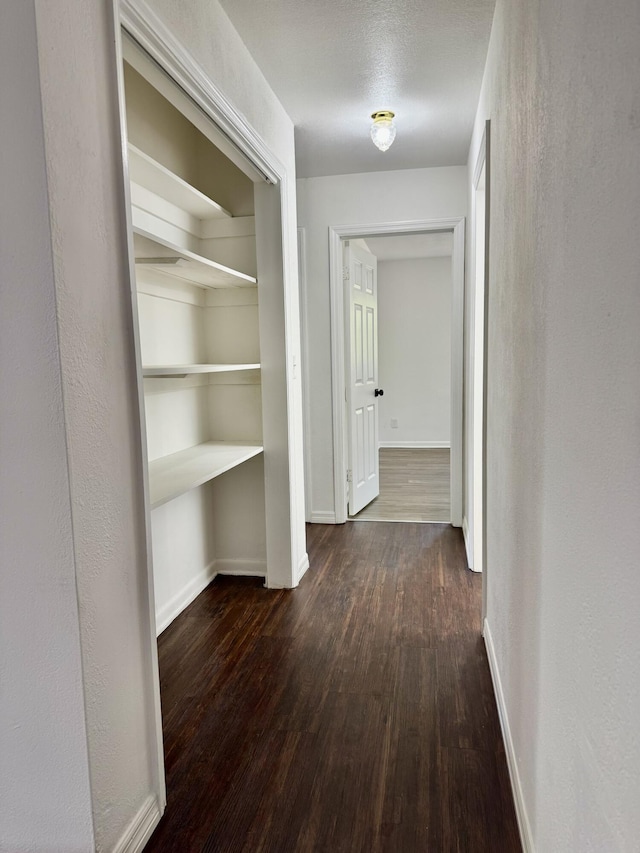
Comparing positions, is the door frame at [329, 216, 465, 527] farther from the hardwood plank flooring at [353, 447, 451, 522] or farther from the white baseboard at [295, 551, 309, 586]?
the white baseboard at [295, 551, 309, 586]

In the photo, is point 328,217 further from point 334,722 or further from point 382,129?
point 334,722

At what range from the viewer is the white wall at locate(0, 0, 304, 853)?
126 cm

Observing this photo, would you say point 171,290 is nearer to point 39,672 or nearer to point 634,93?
point 39,672

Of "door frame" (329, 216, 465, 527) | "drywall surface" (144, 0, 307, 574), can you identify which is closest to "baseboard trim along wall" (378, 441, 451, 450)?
"door frame" (329, 216, 465, 527)

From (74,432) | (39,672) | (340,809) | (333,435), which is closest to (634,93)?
(74,432)

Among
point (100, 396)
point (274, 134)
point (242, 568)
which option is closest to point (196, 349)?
point (274, 134)

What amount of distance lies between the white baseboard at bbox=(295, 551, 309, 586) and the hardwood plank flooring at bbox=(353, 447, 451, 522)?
1.09m

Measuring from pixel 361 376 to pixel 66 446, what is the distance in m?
3.70

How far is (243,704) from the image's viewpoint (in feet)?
7.29

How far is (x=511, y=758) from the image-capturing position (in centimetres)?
179

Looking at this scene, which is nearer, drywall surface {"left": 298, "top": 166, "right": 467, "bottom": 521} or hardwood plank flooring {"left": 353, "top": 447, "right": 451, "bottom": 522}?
drywall surface {"left": 298, "top": 166, "right": 467, "bottom": 521}

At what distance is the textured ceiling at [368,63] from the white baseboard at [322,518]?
8.14ft

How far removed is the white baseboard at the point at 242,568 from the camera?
3.52 m

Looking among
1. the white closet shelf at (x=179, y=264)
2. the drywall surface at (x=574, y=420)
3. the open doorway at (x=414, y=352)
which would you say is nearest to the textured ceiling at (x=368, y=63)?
the drywall surface at (x=574, y=420)
